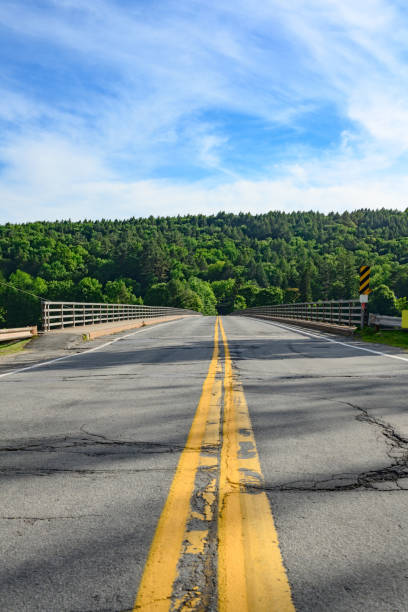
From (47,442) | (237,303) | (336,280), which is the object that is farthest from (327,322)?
(237,303)

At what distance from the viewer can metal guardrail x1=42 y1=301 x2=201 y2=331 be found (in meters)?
19.2

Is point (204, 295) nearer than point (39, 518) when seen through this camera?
No

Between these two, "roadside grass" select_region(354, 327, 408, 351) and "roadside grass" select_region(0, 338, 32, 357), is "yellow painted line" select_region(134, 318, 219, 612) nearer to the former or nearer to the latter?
"roadside grass" select_region(0, 338, 32, 357)

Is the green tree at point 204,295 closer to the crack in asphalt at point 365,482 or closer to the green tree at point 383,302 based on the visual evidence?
the green tree at point 383,302

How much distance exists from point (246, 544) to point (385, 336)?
15.1m

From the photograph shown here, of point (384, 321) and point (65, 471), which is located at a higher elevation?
point (384, 321)

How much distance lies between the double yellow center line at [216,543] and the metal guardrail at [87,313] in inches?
596

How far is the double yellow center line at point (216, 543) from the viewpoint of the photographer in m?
2.21

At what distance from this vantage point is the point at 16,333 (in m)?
15.8

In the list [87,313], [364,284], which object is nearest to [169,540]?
[364,284]

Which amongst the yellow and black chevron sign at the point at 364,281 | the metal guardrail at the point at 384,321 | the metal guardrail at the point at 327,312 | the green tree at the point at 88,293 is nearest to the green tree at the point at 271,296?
the green tree at the point at 88,293

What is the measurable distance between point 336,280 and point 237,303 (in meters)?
41.1

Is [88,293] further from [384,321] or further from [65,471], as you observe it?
[65,471]

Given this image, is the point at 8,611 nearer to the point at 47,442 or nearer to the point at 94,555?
the point at 94,555
